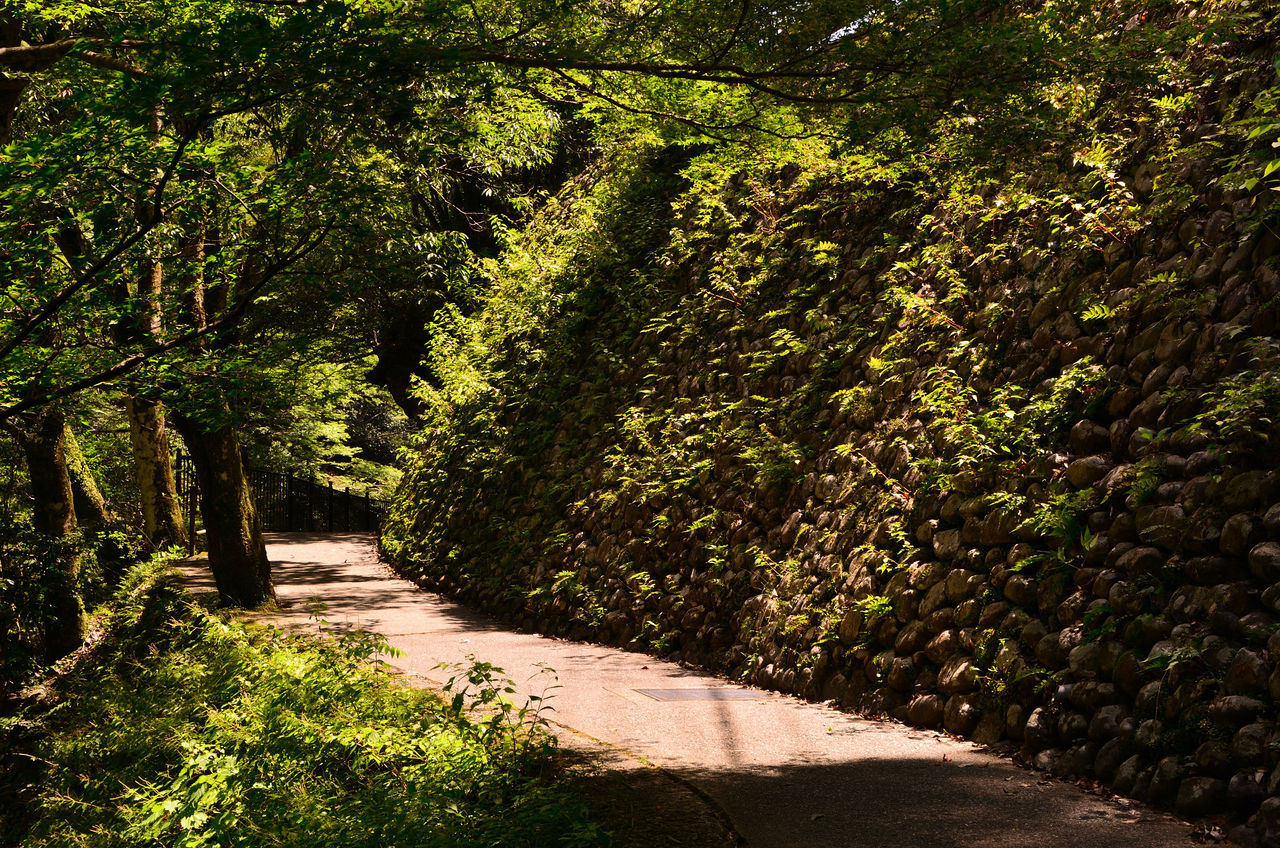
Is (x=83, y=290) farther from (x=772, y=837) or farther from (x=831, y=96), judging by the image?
(x=772, y=837)

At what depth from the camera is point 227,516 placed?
9.87m

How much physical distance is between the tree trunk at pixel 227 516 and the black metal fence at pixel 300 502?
1096cm


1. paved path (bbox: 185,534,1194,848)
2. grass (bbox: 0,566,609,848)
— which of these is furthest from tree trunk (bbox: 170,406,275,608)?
paved path (bbox: 185,534,1194,848)

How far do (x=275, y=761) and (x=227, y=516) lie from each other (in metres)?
5.73

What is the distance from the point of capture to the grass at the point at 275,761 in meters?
3.99

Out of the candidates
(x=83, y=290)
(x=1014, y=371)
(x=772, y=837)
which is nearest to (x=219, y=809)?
(x=772, y=837)

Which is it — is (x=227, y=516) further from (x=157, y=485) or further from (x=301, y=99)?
(x=301, y=99)

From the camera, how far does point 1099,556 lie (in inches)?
199

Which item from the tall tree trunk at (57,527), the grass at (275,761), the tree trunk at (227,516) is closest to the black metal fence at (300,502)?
the tall tree trunk at (57,527)

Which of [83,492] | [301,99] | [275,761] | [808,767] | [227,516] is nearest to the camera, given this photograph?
[301,99]

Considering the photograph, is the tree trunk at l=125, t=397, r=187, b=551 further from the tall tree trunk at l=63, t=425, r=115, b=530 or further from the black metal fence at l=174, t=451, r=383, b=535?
the black metal fence at l=174, t=451, r=383, b=535

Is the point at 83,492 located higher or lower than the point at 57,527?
higher

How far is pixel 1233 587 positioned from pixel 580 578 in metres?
6.62

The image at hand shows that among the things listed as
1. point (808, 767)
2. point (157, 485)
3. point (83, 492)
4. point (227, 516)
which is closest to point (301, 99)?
point (808, 767)
